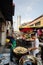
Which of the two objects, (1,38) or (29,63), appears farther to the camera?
(1,38)

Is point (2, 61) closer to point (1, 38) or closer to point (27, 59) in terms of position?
point (27, 59)

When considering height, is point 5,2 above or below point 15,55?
above

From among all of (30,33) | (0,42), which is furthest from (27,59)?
(30,33)

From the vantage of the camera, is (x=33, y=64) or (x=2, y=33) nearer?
(x=33, y=64)

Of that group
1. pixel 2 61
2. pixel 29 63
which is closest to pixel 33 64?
pixel 29 63

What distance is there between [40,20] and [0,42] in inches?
1092

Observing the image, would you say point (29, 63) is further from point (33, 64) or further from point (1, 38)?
point (1, 38)

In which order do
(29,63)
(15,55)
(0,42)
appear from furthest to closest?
(0,42), (15,55), (29,63)

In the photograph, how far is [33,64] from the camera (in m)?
6.29

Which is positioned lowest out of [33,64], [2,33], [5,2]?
[33,64]

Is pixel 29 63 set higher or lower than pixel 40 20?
lower

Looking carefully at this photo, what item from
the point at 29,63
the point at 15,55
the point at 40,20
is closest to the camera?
the point at 29,63

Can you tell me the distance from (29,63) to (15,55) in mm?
1339

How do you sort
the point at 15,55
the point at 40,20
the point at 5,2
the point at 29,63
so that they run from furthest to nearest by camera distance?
the point at 40,20
the point at 5,2
the point at 15,55
the point at 29,63
